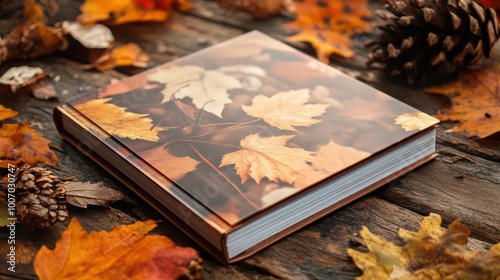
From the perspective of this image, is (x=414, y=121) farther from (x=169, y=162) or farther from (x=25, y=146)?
(x=25, y=146)

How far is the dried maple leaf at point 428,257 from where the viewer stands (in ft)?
2.62

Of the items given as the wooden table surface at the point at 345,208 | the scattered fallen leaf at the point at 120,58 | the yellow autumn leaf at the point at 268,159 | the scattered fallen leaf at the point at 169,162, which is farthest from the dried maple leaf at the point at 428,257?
the scattered fallen leaf at the point at 120,58

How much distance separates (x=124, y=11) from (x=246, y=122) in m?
0.62

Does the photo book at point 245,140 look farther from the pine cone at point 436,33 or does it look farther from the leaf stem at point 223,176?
the pine cone at point 436,33

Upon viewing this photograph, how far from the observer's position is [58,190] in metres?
0.93

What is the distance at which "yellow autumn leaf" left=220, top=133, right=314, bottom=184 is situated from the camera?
90 centimetres

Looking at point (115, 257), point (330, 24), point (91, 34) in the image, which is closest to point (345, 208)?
point (115, 257)

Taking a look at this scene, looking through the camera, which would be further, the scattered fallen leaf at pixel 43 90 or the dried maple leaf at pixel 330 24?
the dried maple leaf at pixel 330 24

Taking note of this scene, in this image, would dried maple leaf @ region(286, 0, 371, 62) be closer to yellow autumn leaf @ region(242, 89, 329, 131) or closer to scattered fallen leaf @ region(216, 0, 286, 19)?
scattered fallen leaf @ region(216, 0, 286, 19)

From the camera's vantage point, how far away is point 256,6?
148cm

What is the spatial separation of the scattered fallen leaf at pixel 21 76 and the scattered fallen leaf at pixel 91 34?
0.13 metres

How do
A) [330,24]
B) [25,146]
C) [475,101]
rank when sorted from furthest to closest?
[330,24]
[475,101]
[25,146]

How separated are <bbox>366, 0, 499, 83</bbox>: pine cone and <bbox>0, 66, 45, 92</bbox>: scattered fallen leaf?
0.66 m

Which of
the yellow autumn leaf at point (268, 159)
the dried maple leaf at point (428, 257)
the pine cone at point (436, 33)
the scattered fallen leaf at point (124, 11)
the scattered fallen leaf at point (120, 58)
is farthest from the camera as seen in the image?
the scattered fallen leaf at point (124, 11)
